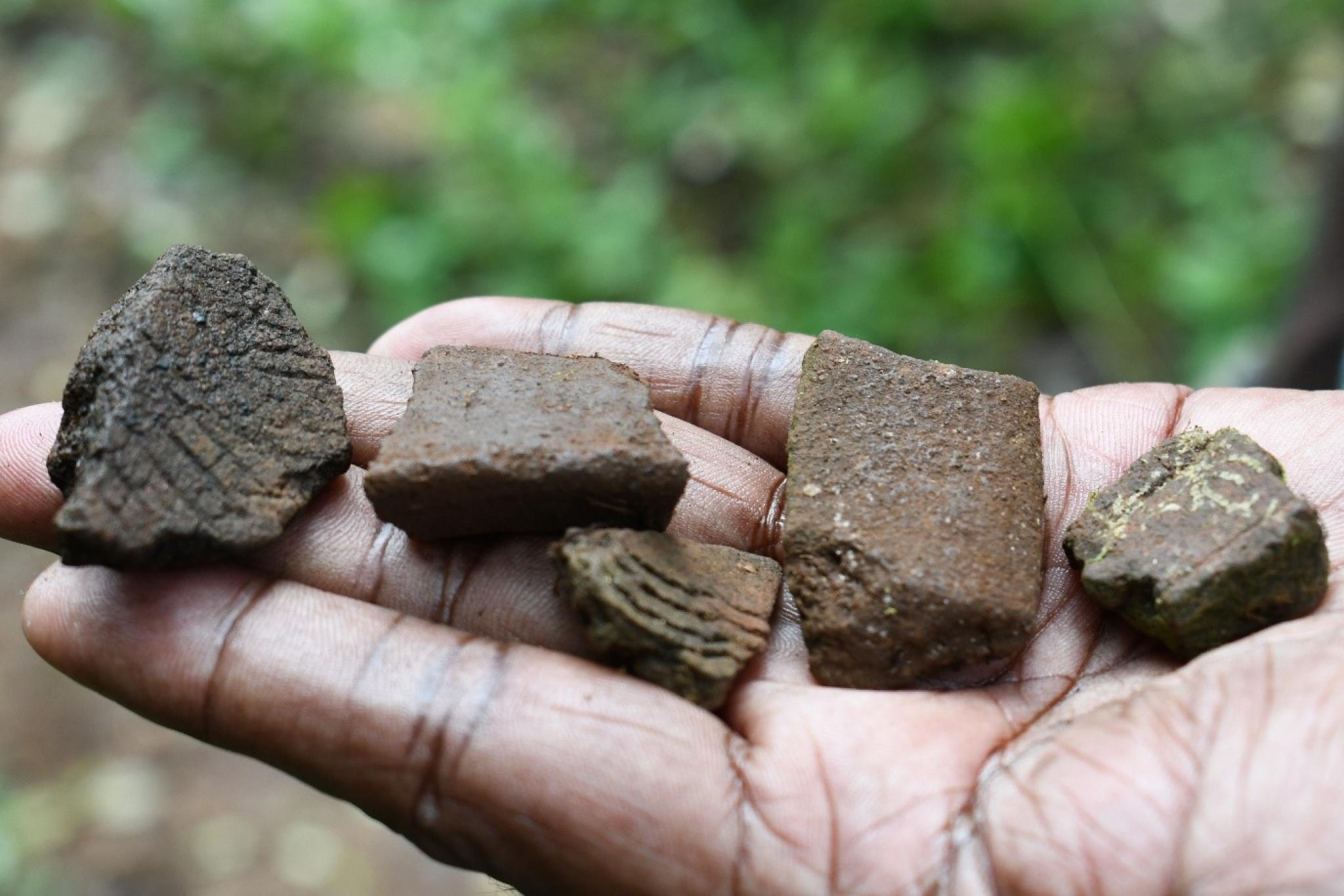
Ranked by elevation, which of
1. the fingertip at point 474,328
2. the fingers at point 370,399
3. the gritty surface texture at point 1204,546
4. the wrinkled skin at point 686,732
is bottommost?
the wrinkled skin at point 686,732

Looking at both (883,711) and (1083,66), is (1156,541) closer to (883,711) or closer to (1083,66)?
(883,711)

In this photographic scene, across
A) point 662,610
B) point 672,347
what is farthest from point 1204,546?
point 672,347

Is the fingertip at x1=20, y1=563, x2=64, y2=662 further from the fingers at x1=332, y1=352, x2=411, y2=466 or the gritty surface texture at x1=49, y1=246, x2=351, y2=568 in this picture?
the fingers at x1=332, y1=352, x2=411, y2=466

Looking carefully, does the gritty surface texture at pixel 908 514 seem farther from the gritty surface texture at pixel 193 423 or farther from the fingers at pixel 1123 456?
the gritty surface texture at pixel 193 423

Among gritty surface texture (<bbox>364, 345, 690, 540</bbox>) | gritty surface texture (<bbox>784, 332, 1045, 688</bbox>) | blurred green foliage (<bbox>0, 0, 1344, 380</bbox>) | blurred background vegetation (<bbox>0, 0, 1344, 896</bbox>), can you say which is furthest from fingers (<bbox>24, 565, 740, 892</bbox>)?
blurred green foliage (<bbox>0, 0, 1344, 380</bbox>)

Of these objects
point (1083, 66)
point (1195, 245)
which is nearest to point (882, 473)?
point (1195, 245)

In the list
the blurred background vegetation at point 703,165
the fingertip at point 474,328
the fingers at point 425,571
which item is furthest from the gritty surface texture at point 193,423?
the blurred background vegetation at point 703,165
